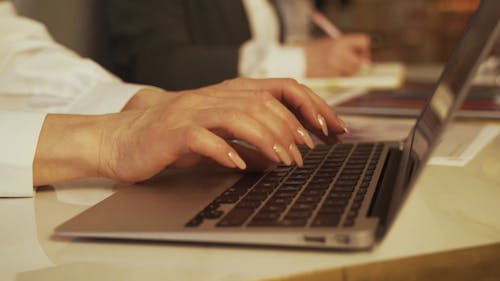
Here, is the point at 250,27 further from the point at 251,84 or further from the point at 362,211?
the point at 362,211

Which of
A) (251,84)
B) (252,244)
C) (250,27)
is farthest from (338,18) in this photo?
(252,244)

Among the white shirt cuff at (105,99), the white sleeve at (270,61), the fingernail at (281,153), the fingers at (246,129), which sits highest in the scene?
the fingers at (246,129)

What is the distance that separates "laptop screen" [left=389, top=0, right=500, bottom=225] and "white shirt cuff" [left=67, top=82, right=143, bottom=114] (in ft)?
1.01

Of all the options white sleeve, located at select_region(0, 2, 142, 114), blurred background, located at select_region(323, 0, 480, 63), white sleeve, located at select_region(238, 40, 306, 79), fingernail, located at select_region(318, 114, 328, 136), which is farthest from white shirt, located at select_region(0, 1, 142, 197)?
blurred background, located at select_region(323, 0, 480, 63)

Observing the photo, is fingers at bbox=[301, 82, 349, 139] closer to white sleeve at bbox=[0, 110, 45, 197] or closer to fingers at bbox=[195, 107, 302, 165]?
fingers at bbox=[195, 107, 302, 165]

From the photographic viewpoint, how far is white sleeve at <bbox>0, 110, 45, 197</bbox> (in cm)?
61

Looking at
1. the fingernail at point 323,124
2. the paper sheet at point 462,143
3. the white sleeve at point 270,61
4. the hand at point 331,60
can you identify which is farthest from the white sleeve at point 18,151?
the hand at point 331,60

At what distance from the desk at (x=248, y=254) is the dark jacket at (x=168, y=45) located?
1.03m

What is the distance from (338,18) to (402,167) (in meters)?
3.62

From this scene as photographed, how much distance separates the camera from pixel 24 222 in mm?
540

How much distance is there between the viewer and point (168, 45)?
5.58 feet

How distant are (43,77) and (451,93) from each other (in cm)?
61

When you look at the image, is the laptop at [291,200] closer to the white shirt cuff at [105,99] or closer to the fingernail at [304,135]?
the fingernail at [304,135]

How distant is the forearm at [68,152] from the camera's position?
61cm
